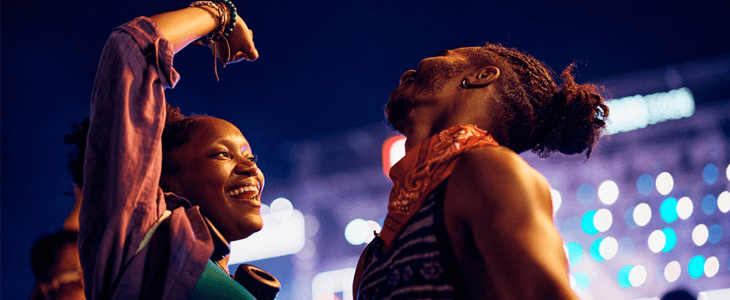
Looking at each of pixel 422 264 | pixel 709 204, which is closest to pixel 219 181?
pixel 422 264

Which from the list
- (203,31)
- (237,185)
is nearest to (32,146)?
(237,185)

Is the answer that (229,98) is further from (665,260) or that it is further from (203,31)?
(665,260)

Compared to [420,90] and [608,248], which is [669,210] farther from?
[420,90]

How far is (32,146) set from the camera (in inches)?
105

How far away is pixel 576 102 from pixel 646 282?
857 cm

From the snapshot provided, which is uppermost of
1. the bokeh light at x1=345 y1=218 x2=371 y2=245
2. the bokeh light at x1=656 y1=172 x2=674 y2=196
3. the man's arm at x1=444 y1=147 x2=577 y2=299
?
the bokeh light at x1=656 y1=172 x2=674 y2=196

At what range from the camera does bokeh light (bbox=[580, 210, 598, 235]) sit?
8703 mm

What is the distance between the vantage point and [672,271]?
8.52 m

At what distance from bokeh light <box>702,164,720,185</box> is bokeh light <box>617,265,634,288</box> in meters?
1.99

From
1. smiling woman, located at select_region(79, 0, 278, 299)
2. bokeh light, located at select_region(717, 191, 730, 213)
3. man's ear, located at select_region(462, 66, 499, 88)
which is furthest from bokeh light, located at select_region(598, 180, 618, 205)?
Answer: smiling woman, located at select_region(79, 0, 278, 299)

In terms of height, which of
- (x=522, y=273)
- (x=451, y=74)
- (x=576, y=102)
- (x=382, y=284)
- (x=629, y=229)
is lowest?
(x=382, y=284)

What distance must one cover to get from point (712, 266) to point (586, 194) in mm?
2440

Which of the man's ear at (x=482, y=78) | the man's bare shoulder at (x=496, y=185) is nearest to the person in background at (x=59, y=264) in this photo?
the man's ear at (x=482, y=78)

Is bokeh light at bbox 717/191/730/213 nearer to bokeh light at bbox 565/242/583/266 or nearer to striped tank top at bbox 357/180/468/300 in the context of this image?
bokeh light at bbox 565/242/583/266
